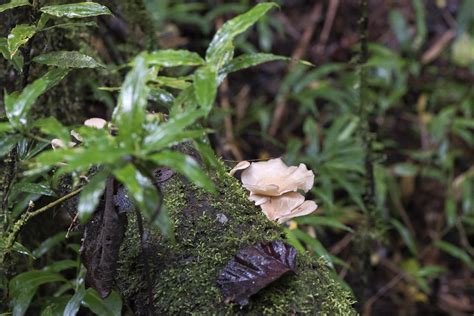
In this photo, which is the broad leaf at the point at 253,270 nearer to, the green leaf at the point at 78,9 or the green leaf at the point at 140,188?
the green leaf at the point at 140,188

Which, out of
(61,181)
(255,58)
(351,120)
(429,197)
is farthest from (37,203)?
(429,197)

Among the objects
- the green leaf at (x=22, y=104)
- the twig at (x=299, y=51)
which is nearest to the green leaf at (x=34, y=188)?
the green leaf at (x=22, y=104)

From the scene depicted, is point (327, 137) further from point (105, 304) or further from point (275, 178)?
point (105, 304)

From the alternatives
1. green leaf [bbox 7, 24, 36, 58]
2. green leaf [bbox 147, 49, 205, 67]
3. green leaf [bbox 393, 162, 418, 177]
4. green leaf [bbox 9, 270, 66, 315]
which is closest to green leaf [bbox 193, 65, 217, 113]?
green leaf [bbox 147, 49, 205, 67]

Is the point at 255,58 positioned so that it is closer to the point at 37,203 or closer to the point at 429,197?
the point at 37,203

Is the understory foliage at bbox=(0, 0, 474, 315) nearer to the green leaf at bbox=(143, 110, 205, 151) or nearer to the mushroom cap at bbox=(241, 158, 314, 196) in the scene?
the green leaf at bbox=(143, 110, 205, 151)

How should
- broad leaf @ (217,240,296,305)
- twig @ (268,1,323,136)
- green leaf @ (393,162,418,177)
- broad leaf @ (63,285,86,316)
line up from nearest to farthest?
broad leaf @ (217,240,296,305) → broad leaf @ (63,285,86,316) → green leaf @ (393,162,418,177) → twig @ (268,1,323,136)
